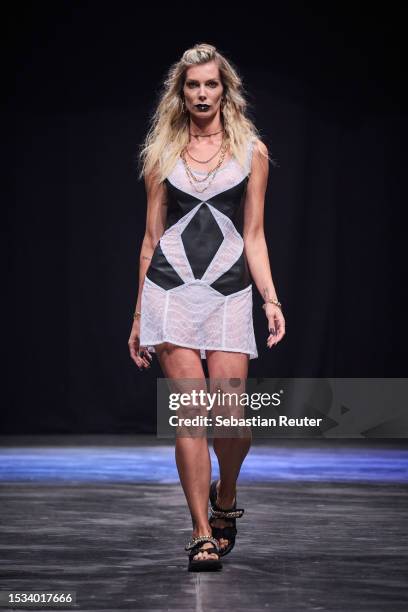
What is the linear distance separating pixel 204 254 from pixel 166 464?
Answer: 305 centimetres

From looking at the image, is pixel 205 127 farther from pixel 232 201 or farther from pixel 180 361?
pixel 180 361

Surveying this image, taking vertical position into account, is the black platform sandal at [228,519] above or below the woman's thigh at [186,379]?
below

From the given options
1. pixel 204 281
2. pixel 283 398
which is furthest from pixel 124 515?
pixel 283 398

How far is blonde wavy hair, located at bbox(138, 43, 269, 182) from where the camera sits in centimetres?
340

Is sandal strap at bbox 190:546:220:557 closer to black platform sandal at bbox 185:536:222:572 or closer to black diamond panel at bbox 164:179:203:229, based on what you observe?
black platform sandal at bbox 185:536:222:572

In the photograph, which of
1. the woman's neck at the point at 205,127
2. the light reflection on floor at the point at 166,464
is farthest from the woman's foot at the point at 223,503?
the light reflection on floor at the point at 166,464

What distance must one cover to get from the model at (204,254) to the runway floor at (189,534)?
216mm

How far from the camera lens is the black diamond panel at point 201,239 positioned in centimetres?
329

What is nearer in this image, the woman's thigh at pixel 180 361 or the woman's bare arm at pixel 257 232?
the woman's thigh at pixel 180 361

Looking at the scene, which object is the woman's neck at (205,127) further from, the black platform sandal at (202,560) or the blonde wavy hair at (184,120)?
the black platform sandal at (202,560)

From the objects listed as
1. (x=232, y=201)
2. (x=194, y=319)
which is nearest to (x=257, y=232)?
(x=232, y=201)

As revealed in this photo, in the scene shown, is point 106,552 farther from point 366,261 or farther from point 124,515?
point 366,261

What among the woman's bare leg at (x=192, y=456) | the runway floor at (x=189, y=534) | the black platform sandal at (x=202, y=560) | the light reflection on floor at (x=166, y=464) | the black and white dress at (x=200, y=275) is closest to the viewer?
the runway floor at (x=189, y=534)

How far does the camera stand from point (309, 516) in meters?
4.12
